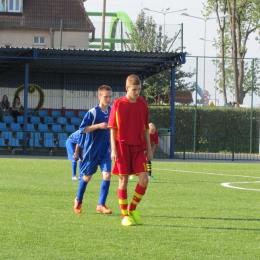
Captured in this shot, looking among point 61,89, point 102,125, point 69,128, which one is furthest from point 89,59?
point 102,125

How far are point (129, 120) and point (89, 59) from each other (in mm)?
23124

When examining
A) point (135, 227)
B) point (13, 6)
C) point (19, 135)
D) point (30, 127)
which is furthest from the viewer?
point (13, 6)

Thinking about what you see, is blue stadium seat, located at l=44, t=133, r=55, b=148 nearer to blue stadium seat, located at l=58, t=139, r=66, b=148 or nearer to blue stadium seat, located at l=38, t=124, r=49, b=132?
blue stadium seat, located at l=58, t=139, r=66, b=148

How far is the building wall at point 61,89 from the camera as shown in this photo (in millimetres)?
41000

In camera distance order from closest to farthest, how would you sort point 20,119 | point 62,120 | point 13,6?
point 20,119
point 62,120
point 13,6

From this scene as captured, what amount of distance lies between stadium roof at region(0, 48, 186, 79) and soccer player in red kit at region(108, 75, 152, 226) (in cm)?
2244

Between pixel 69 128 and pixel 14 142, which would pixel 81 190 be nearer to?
pixel 14 142

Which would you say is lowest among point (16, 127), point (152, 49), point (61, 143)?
point (61, 143)

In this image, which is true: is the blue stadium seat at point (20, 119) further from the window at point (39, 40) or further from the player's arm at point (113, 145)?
the player's arm at point (113, 145)

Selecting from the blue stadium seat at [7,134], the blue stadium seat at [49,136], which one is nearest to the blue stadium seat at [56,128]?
the blue stadium seat at [49,136]

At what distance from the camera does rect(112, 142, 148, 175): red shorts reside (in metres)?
9.98

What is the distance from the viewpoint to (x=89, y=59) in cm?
3281

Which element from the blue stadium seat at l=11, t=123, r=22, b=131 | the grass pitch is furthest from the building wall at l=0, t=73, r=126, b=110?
the grass pitch

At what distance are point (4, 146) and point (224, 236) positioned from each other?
25.5 metres
